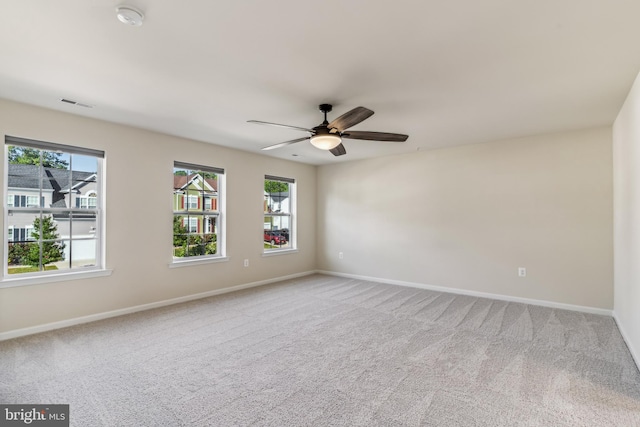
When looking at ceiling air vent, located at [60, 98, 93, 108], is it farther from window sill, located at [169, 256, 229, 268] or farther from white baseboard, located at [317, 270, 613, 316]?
white baseboard, located at [317, 270, 613, 316]

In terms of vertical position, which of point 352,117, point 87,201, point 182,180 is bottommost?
point 87,201

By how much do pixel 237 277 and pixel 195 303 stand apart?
0.98 metres

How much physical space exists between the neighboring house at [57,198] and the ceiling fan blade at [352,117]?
319 cm

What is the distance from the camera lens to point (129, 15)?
71.8 inches

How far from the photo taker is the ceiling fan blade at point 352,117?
2.66 metres

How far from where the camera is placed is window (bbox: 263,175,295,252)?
6.08m

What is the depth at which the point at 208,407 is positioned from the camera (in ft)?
6.79

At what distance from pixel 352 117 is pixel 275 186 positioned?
3682mm

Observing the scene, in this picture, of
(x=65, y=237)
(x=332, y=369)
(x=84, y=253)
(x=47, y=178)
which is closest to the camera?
(x=332, y=369)

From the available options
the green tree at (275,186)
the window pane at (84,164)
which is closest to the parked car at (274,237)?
the green tree at (275,186)

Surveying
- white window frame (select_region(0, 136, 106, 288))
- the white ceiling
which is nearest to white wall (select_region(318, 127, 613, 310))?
the white ceiling

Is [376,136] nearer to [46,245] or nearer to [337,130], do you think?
[337,130]

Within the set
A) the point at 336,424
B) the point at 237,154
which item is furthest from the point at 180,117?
the point at 336,424

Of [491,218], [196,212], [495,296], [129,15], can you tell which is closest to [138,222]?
[196,212]
